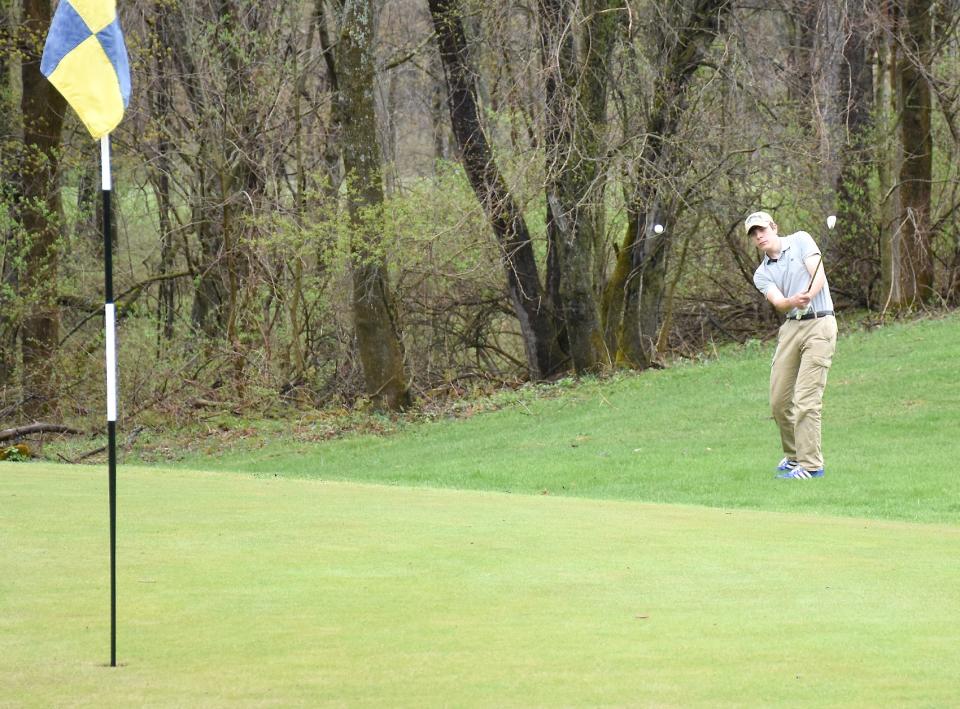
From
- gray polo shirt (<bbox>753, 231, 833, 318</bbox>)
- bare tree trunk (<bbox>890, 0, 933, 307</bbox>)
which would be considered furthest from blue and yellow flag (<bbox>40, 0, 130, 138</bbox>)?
bare tree trunk (<bbox>890, 0, 933, 307</bbox>)

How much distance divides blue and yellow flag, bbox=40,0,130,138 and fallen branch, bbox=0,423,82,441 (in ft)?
56.7

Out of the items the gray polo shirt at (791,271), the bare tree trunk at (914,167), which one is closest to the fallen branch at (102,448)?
the gray polo shirt at (791,271)

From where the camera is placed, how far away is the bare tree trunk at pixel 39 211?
26234 millimetres

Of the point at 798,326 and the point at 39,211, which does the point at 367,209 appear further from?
the point at 798,326

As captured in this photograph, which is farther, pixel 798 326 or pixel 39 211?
pixel 39 211

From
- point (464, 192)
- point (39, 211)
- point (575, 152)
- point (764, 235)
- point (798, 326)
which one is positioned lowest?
point (798, 326)

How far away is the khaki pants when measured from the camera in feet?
42.5

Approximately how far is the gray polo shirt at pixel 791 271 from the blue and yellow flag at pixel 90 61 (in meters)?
7.71

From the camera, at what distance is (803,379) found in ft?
42.7

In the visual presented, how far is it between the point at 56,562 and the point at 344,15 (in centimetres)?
1749

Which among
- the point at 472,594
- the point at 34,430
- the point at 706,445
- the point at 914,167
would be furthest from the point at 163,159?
the point at 472,594

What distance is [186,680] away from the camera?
4750mm

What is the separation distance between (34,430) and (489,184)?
841 cm

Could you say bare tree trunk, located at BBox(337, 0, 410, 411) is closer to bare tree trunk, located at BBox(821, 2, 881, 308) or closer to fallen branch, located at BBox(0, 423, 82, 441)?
fallen branch, located at BBox(0, 423, 82, 441)
